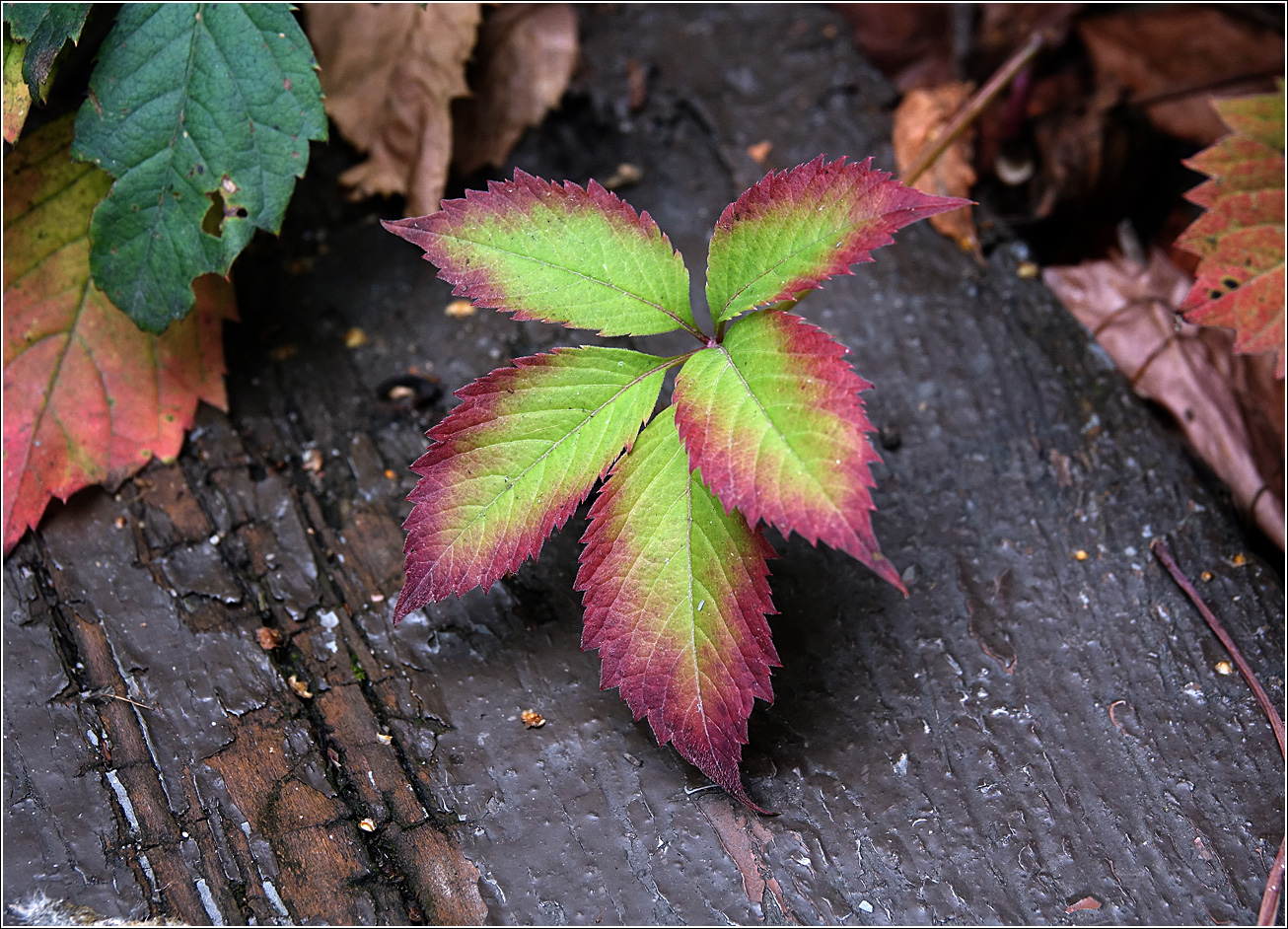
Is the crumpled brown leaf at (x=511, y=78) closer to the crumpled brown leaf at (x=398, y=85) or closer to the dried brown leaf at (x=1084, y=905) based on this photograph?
the crumpled brown leaf at (x=398, y=85)

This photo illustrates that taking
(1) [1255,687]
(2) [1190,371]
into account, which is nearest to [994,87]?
(2) [1190,371]

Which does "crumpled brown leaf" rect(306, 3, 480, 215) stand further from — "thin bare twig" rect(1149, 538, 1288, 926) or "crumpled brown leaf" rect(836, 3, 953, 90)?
"thin bare twig" rect(1149, 538, 1288, 926)

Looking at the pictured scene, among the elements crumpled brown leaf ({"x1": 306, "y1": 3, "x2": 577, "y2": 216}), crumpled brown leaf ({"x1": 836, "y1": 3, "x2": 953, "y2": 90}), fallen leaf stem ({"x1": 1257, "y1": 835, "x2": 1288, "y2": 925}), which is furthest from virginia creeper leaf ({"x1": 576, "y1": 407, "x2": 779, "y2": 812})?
crumpled brown leaf ({"x1": 836, "y1": 3, "x2": 953, "y2": 90})

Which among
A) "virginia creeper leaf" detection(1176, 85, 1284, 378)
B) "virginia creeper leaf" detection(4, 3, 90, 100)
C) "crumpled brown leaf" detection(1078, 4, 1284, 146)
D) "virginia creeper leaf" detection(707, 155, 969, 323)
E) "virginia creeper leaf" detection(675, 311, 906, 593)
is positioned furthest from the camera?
"crumpled brown leaf" detection(1078, 4, 1284, 146)

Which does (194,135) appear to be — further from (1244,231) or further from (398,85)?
(1244,231)

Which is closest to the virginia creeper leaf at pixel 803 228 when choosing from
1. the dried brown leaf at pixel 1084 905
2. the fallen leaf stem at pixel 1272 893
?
the dried brown leaf at pixel 1084 905
